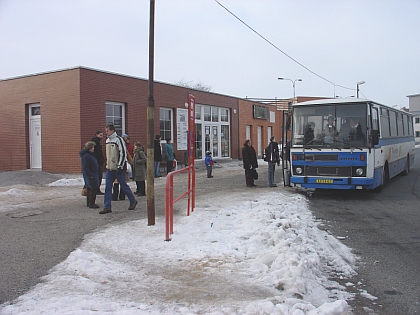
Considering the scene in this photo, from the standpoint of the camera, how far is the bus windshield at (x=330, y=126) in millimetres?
11430

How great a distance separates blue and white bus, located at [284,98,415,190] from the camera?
11.2 meters

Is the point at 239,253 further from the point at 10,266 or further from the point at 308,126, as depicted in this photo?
the point at 308,126

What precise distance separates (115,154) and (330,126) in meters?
6.32

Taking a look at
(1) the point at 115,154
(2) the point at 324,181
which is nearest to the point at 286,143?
(2) the point at 324,181

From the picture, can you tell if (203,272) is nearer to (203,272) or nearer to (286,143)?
(203,272)

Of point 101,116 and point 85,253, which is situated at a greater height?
point 101,116

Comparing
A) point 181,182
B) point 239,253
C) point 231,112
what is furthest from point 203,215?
point 231,112

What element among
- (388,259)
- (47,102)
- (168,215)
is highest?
(47,102)

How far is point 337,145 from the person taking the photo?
37.6 ft

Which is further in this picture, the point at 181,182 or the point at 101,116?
the point at 101,116

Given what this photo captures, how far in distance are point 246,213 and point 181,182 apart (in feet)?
24.7

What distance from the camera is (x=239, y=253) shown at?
577 cm

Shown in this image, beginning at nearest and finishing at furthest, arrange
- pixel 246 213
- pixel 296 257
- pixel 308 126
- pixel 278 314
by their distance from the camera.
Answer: pixel 278 314, pixel 296 257, pixel 246 213, pixel 308 126

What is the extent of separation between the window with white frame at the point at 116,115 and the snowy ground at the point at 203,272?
10.5 meters
